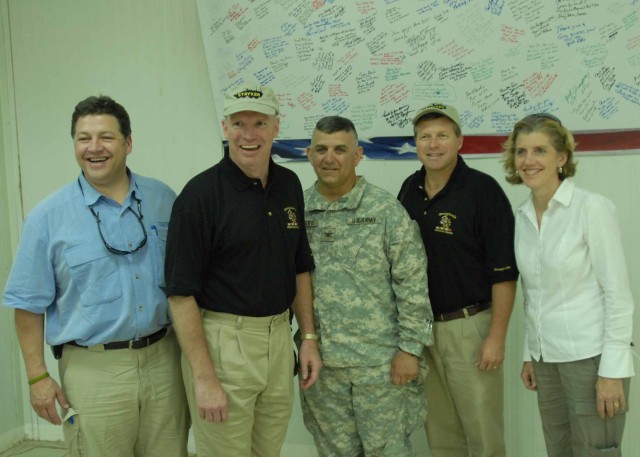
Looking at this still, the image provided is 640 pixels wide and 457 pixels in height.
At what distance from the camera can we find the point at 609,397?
67.8 inches

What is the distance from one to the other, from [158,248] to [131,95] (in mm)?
1425

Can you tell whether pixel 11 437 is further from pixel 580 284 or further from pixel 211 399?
pixel 580 284

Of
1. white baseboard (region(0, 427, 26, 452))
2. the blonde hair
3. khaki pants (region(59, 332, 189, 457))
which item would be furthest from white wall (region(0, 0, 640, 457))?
khaki pants (region(59, 332, 189, 457))

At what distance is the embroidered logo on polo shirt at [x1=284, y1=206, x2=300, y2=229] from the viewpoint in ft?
6.42

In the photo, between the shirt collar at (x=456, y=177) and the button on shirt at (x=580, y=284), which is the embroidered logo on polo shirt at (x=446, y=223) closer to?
the shirt collar at (x=456, y=177)

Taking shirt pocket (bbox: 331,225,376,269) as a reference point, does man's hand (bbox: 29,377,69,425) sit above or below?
below

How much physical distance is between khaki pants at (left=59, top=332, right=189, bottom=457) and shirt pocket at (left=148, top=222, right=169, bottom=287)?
0.74 ft

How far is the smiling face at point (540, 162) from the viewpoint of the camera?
1839 mm

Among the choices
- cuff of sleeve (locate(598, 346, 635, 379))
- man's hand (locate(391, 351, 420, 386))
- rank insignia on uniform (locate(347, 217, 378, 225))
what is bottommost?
cuff of sleeve (locate(598, 346, 635, 379))

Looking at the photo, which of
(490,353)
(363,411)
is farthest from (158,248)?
(490,353)

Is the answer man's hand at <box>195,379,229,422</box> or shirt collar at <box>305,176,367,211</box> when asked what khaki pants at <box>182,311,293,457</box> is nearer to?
man's hand at <box>195,379,229,422</box>
